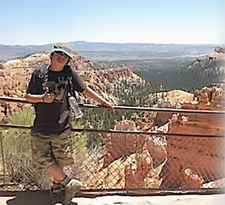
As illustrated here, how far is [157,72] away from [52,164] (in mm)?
9464

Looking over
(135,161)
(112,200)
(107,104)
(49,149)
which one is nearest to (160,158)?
(135,161)

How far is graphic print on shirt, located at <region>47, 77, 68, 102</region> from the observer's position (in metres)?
2.11

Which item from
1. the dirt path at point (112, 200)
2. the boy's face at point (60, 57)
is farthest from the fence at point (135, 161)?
the boy's face at point (60, 57)

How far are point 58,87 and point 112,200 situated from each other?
873mm

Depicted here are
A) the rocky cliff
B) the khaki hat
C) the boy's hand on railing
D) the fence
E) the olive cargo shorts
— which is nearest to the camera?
the khaki hat

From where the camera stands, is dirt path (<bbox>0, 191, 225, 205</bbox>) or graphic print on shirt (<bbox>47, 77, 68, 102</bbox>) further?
dirt path (<bbox>0, 191, 225, 205</bbox>)

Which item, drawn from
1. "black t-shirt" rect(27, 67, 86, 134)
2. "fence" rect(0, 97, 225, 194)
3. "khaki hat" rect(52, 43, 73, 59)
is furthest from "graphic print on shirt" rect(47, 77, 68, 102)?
"fence" rect(0, 97, 225, 194)

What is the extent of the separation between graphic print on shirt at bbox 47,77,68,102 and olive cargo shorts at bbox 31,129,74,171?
0.21 metres

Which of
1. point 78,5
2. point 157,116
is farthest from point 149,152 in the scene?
point 78,5

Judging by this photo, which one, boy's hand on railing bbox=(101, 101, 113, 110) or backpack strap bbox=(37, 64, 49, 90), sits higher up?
backpack strap bbox=(37, 64, 49, 90)

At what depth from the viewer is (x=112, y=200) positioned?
8.46ft

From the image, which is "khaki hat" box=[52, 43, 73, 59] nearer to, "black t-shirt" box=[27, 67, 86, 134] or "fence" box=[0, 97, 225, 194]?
"black t-shirt" box=[27, 67, 86, 134]

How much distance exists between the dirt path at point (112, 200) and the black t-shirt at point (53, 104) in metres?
0.55

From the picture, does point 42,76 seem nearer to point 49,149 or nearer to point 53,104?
→ point 53,104
